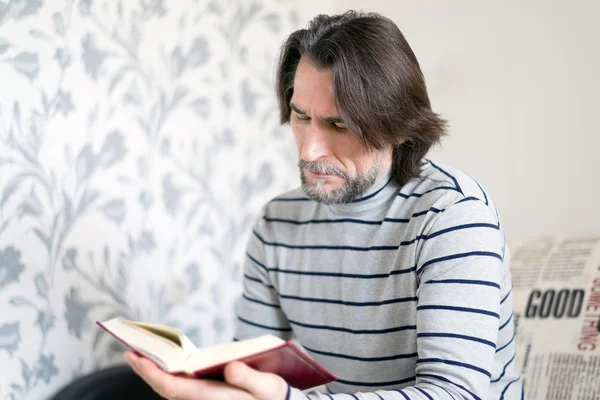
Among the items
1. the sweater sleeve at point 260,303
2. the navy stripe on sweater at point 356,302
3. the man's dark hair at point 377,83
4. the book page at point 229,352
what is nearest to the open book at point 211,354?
the book page at point 229,352

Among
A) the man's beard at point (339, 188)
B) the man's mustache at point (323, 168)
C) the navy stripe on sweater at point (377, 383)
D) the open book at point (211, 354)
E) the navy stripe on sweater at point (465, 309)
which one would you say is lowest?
the navy stripe on sweater at point (377, 383)

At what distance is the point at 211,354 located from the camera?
669 mm

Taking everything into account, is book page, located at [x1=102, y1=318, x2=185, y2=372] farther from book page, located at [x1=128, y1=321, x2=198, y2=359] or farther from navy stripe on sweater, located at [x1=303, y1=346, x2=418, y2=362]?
navy stripe on sweater, located at [x1=303, y1=346, x2=418, y2=362]

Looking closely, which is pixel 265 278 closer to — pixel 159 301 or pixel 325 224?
pixel 325 224

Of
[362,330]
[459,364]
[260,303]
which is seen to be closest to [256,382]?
[459,364]

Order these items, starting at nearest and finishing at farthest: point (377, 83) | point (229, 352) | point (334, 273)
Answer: point (229, 352) → point (377, 83) → point (334, 273)

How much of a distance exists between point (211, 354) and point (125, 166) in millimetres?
878

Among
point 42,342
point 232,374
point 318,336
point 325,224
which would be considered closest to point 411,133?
point 325,224

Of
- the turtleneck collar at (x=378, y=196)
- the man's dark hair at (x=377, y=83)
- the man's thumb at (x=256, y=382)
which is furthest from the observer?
the turtleneck collar at (x=378, y=196)

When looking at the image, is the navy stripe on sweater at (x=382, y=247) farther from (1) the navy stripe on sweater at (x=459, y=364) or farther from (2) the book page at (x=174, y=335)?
(2) the book page at (x=174, y=335)

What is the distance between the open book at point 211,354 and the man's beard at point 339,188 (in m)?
0.40

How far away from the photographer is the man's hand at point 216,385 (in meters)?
0.66

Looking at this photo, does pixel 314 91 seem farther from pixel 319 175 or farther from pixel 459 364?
pixel 459 364

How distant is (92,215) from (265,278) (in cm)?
43
